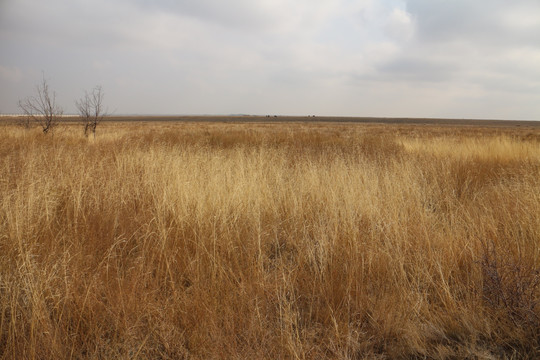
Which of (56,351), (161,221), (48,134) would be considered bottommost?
(56,351)

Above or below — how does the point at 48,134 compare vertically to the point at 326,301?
above

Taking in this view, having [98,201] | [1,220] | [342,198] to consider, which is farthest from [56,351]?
[342,198]

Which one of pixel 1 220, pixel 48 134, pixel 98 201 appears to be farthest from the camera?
pixel 48 134

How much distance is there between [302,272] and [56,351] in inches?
67.6

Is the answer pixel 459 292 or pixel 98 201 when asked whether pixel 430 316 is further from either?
pixel 98 201

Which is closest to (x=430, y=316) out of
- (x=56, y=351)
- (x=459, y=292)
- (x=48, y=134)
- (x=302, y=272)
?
(x=459, y=292)

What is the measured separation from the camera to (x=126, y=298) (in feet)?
6.34

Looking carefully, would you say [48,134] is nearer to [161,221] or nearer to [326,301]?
[161,221]

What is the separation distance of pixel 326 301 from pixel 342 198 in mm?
2288

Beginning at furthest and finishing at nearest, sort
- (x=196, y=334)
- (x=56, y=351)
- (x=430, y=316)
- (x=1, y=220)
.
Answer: (x=1, y=220)
(x=430, y=316)
(x=196, y=334)
(x=56, y=351)

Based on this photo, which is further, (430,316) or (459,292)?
(459,292)

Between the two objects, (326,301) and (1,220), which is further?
(1,220)

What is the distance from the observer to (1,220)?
289 cm

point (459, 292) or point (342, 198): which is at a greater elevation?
point (342, 198)
